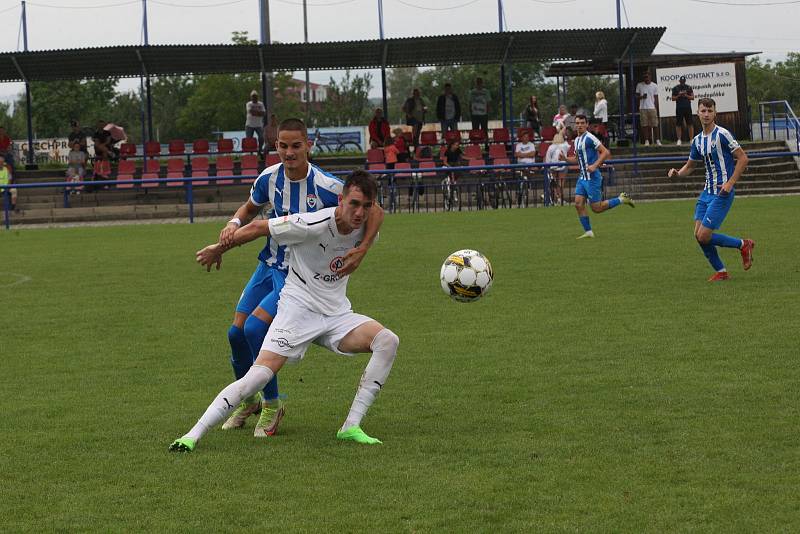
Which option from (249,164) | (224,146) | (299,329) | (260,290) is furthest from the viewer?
(224,146)

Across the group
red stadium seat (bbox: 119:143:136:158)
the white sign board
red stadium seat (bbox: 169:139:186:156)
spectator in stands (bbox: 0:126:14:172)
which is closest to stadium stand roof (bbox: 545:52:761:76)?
the white sign board

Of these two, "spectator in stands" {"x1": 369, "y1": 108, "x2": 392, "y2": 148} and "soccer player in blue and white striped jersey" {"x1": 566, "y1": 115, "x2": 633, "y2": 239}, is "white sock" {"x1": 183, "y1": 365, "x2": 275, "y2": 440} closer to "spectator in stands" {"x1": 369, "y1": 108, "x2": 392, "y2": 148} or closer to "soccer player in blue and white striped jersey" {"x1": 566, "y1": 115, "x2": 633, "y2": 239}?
"soccer player in blue and white striped jersey" {"x1": 566, "y1": 115, "x2": 633, "y2": 239}

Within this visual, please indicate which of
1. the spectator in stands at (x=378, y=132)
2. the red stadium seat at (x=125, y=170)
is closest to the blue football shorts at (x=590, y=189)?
the spectator in stands at (x=378, y=132)

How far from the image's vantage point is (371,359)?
5.93m

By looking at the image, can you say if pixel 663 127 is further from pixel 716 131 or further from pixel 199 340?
pixel 199 340

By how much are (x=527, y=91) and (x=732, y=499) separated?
239ft

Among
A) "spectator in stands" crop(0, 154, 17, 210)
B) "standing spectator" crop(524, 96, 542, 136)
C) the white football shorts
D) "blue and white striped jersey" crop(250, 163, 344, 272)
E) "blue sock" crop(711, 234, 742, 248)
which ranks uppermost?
"standing spectator" crop(524, 96, 542, 136)

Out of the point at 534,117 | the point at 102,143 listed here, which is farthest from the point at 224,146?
the point at 534,117

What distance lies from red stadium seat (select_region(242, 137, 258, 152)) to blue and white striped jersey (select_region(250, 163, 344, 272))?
24956 millimetres

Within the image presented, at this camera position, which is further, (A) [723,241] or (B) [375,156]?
(B) [375,156]

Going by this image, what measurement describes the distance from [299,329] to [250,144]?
1015 inches

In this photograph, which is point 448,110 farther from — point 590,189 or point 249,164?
point 590,189

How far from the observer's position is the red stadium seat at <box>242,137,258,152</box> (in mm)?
31000

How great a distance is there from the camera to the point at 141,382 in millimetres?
7742
